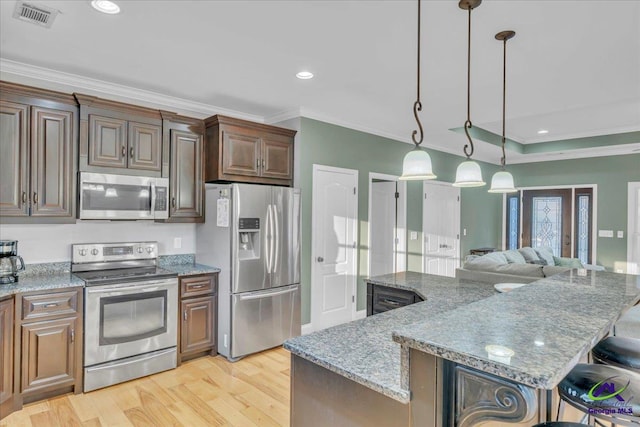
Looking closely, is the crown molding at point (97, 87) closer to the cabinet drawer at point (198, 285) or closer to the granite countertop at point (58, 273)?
the granite countertop at point (58, 273)

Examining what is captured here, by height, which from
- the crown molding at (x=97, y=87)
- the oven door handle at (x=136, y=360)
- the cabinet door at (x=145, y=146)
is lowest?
the oven door handle at (x=136, y=360)

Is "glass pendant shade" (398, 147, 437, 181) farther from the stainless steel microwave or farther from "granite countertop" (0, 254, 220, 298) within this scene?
the stainless steel microwave

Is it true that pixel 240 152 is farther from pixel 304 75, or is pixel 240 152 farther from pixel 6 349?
pixel 6 349

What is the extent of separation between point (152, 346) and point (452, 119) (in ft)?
13.5

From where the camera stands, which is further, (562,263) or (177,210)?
(562,263)

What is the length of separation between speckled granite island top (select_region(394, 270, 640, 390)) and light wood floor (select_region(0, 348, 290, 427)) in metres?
1.76

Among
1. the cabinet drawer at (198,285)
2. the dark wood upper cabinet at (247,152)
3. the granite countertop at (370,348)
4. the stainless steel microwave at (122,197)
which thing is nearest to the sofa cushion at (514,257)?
the granite countertop at (370,348)

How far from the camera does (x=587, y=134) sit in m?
6.04

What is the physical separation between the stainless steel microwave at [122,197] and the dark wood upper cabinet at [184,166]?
0.11 metres

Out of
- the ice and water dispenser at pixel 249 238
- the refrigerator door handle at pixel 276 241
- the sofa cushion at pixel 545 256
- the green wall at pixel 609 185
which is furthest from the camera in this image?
the green wall at pixel 609 185

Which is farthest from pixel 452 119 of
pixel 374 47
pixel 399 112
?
pixel 374 47

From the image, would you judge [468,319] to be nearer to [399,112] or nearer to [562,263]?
[399,112]

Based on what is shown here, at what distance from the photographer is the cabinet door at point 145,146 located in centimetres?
337

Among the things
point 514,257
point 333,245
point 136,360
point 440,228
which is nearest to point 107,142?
point 136,360
